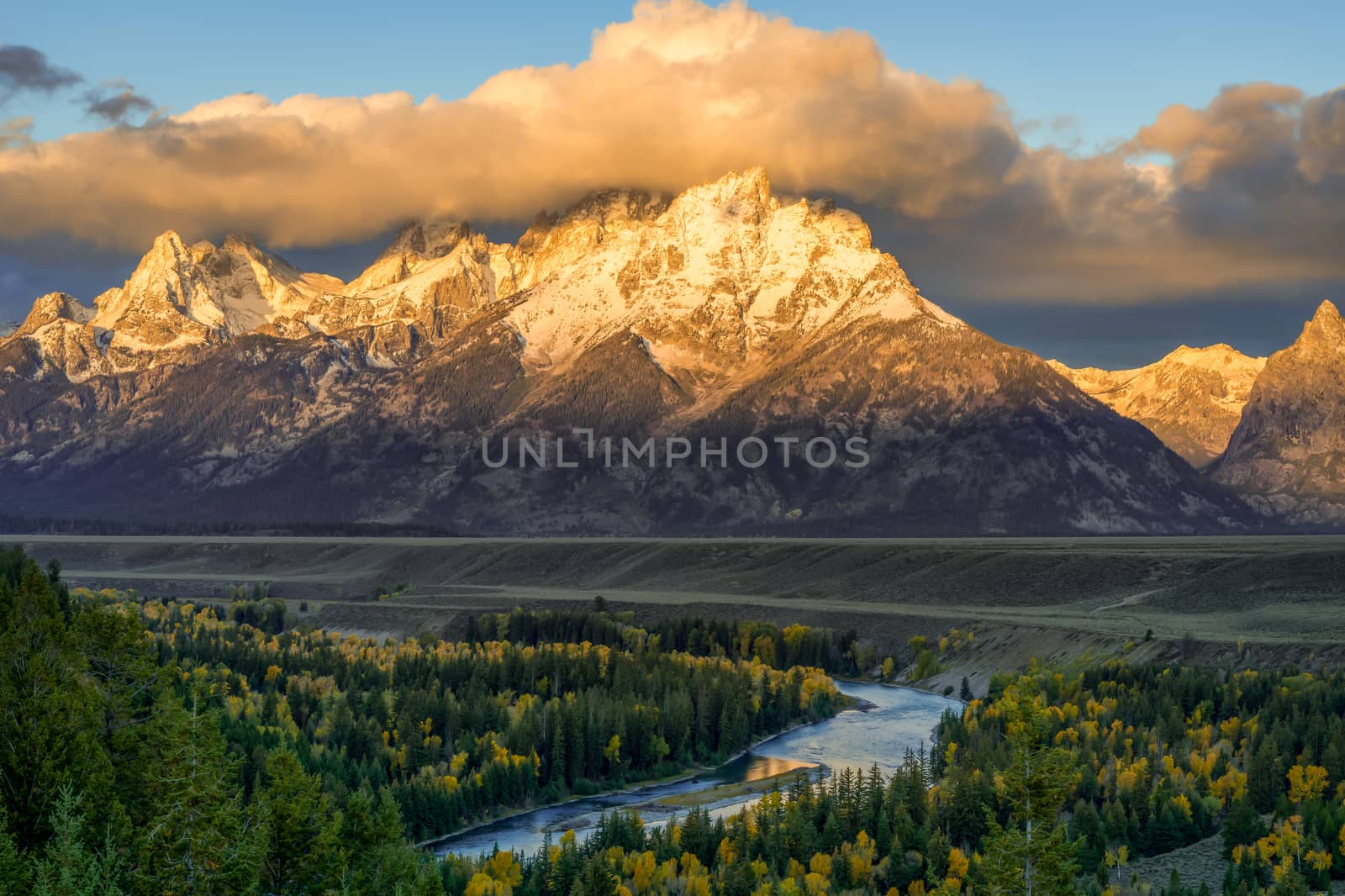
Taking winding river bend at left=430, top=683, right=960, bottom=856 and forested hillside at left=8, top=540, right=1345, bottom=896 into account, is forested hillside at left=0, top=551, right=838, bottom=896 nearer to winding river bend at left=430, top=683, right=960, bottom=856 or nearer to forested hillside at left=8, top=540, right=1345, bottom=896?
forested hillside at left=8, top=540, right=1345, bottom=896

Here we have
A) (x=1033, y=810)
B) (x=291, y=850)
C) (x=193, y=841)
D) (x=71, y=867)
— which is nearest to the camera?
(x=1033, y=810)

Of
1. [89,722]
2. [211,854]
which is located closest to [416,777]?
[89,722]

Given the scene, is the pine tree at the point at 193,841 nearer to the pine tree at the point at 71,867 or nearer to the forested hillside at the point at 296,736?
the forested hillside at the point at 296,736

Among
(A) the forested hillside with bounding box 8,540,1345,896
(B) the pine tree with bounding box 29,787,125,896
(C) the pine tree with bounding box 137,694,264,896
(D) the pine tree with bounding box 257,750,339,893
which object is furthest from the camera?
(D) the pine tree with bounding box 257,750,339,893

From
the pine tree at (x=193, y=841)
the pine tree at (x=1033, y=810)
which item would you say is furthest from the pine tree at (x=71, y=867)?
the pine tree at (x=1033, y=810)

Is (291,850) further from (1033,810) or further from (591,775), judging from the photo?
(591,775)

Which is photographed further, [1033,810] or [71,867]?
[71,867]

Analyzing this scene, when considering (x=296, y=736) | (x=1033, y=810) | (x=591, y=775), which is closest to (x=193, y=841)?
(x=1033, y=810)

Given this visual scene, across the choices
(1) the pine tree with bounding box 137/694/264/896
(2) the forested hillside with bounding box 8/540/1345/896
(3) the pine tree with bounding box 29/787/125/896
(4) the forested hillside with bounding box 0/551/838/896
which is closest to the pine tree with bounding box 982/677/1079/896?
(2) the forested hillside with bounding box 8/540/1345/896

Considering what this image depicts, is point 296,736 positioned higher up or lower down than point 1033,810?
lower down

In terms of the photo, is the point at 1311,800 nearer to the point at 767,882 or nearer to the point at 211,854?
the point at 767,882
